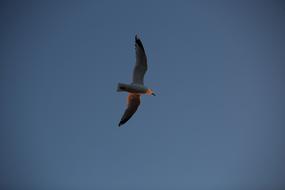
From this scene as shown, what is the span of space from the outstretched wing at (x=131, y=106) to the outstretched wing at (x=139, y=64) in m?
0.88

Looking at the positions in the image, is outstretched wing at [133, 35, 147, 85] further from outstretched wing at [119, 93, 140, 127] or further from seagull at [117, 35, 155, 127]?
outstretched wing at [119, 93, 140, 127]

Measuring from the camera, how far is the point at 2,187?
129500 millimetres

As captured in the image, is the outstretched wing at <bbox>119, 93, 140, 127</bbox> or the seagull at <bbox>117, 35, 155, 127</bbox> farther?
the outstretched wing at <bbox>119, 93, 140, 127</bbox>

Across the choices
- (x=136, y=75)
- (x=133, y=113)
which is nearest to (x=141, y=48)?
(x=136, y=75)

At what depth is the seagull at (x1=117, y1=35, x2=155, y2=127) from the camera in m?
23.7

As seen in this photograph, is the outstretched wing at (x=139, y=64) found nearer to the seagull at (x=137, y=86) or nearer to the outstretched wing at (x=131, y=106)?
the seagull at (x=137, y=86)

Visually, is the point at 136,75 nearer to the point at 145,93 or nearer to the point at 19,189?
the point at 145,93

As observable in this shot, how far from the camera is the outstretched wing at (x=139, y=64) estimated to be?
78.2 feet

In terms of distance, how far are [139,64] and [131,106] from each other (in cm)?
217

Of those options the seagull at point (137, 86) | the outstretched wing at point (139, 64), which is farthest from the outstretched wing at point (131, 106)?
the outstretched wing at point (139, 64)

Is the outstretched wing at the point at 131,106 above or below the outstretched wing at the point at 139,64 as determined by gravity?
below

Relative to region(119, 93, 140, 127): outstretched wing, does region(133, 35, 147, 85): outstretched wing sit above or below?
above

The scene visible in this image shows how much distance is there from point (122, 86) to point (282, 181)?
110 meters

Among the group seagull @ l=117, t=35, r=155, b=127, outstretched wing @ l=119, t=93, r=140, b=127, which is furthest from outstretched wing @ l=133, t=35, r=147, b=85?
outstretched wing @ l=119, t=93, r=140, b=127
